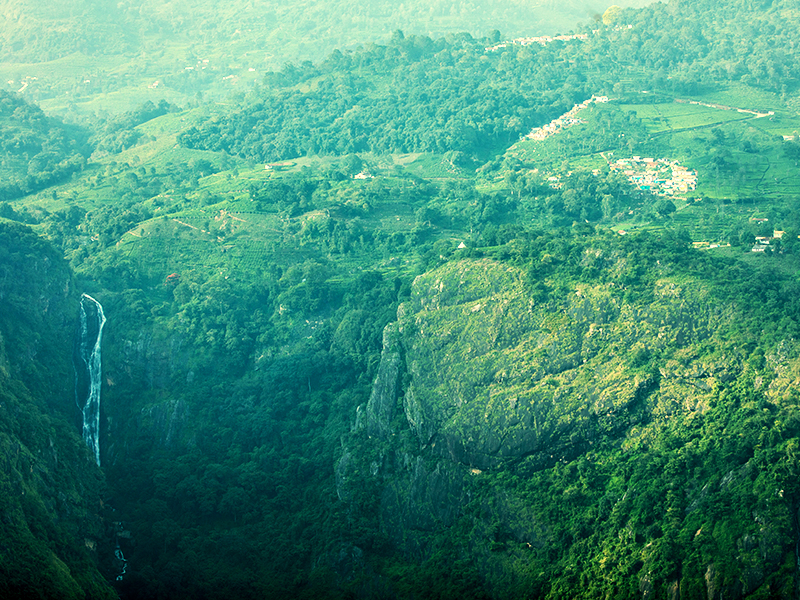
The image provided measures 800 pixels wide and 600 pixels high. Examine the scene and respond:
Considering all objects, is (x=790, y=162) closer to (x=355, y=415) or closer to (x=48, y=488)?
(x=355, y=415)

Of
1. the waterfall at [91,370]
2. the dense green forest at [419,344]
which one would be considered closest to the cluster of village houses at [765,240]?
the dense green forest at [419,344]

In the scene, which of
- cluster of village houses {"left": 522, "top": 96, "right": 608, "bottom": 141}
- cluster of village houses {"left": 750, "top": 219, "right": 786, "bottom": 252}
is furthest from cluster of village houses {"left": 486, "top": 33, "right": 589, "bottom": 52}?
cluster of village houses {"left": 750, "top": 219, "right": 786, "bottom": 252}

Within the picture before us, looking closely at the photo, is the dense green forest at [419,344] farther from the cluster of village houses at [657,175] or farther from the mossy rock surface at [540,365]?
the cluster of village houses at [657,175]

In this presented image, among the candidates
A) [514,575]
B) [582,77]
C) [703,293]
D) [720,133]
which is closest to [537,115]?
[582,77]

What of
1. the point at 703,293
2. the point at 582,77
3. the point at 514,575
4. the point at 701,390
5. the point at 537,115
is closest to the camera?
the point at 514,575

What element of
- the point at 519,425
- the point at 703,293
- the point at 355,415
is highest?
the point at 703,293
